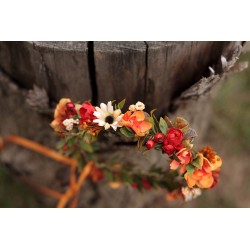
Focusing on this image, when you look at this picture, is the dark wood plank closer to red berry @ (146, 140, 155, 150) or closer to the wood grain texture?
the wood grain texture

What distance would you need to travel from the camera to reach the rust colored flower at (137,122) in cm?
105

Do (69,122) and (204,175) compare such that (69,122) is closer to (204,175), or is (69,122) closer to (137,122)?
(137,122)

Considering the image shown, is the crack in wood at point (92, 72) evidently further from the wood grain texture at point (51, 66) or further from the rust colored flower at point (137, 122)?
the rust colored flower at point (137, 122)

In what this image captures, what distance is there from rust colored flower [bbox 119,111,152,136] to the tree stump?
0.25 meters

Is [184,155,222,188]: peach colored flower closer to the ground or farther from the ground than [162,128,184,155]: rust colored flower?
closer to the ground

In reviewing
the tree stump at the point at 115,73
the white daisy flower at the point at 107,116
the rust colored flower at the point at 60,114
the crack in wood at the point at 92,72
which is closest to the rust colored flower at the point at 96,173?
the tree stump at the point at 115,73

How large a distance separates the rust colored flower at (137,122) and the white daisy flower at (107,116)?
0.02 metres

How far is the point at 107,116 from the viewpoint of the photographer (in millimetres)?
1085

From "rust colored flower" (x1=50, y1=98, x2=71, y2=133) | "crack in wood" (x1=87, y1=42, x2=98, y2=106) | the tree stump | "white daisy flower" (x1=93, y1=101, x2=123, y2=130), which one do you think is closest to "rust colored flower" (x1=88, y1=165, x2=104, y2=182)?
the tree stump

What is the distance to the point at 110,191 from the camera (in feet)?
6.12

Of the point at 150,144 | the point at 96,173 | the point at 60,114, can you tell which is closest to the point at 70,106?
the point at 60,114

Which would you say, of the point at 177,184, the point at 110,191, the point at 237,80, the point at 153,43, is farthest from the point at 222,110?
the point at 153,43

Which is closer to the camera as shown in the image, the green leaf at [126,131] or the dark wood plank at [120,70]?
the green leaf at [126,131]

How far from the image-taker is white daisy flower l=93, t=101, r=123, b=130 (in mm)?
1054
